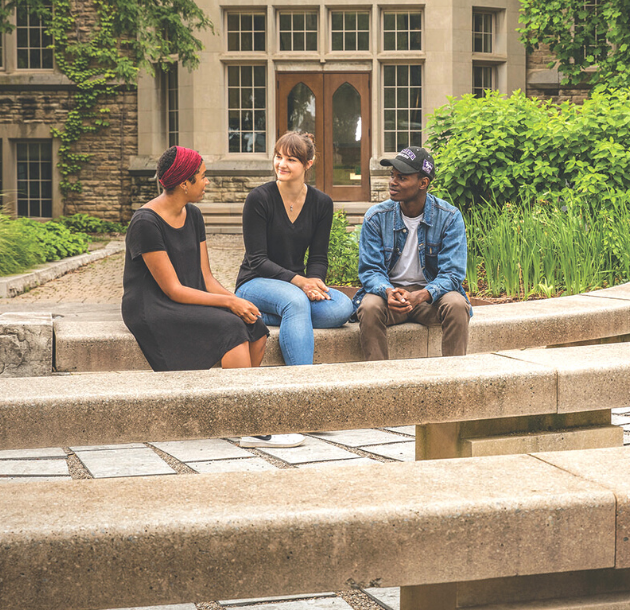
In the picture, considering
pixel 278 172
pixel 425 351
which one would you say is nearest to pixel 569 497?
pixel 425 351

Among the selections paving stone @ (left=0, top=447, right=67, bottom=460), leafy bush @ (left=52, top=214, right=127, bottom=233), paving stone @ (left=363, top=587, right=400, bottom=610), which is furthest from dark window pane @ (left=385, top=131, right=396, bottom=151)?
paving stone @ (left=363, top=587, right=400, bottom=610)

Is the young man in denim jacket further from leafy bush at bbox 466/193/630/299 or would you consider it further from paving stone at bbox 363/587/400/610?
paving stone at bbox 363/587/400/610

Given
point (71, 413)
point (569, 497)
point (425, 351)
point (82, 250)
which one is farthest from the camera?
point (82, 250)

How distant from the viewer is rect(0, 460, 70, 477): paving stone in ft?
13.2

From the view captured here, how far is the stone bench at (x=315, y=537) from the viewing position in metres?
2.02

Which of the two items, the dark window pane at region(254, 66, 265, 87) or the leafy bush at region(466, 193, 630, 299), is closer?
the leafy bush at region(466, 193, 630, 299)

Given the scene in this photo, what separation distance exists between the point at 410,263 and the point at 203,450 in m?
1.63

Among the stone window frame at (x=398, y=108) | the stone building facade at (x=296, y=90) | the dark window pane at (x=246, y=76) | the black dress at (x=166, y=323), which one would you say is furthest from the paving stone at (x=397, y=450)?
the dark window pane at (x=246, y=76)

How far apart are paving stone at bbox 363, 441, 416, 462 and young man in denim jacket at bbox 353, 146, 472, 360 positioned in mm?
489

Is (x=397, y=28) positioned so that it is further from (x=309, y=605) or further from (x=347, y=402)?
(x=309, y=605)

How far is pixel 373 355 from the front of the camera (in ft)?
15.2

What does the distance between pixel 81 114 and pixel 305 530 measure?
17254 millimetres

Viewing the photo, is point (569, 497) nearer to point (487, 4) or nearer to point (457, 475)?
point (457, 475)

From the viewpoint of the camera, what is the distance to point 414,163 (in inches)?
196
